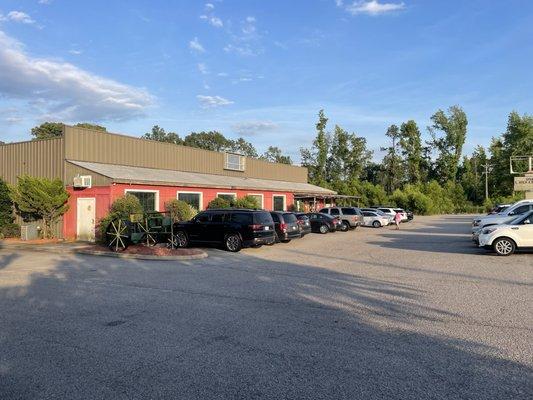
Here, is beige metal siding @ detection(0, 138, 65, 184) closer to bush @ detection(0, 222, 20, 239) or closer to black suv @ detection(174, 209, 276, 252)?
bush @ detection(0, 222, 20, 239)

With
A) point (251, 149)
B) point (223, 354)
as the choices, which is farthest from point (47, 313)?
point (251, 149)

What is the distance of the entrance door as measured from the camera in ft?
78.5

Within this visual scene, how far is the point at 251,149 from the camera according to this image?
3981 inches

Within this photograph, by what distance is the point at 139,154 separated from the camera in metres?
29.4

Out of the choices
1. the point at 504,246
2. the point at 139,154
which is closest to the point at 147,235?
the point at 139,154

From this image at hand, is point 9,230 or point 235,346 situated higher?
point 9,230

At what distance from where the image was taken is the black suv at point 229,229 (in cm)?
1911

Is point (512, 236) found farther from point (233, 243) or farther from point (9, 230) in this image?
point (9, 230)

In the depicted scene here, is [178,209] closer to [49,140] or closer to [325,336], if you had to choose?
[49,140]

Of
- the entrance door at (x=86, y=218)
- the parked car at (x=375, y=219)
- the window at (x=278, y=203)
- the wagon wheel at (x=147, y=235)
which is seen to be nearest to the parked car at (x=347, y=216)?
the parked car at (x=375, y=219)

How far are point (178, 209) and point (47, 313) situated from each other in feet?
54.5

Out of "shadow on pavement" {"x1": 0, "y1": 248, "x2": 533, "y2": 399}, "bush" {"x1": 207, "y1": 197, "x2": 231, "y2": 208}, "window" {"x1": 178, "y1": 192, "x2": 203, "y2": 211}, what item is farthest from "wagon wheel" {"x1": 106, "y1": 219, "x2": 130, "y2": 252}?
"bush" {"x1": 207, "y1": 197, "x2": 231, "y2": 208}

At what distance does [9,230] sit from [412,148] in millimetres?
74148

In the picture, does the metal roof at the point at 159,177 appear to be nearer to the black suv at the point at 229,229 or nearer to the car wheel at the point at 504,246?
the black suv at the point at 229,229
